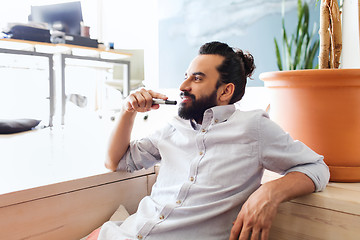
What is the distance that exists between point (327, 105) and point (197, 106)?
0.43 m

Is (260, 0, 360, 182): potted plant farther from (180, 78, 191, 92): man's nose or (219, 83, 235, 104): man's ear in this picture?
(180, 78, 191, 92): man's nose

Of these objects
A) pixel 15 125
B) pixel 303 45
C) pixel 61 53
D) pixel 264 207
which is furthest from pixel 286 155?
pixel 61 53

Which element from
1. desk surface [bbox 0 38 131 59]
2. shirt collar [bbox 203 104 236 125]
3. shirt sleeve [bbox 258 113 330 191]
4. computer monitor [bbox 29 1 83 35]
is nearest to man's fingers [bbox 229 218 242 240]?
shirt sleeve [bbox 258 113 330 191]

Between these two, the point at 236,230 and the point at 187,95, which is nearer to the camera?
the point at 236,230

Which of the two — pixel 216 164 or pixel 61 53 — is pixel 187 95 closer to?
pixel 216 164

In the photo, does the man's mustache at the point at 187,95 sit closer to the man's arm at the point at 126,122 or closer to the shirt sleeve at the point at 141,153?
the man's arm at the point at 126,122

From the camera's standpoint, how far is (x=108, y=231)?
3.15 ft

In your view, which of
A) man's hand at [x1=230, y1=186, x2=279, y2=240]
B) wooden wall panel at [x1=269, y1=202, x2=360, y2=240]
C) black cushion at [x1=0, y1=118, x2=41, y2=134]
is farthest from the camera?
black cushion at [x1=0, y1=118, x2=41, y2=134]

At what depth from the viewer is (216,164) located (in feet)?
2.98

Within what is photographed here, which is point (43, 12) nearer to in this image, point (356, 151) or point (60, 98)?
point (60, 98)

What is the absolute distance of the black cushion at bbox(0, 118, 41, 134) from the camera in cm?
262

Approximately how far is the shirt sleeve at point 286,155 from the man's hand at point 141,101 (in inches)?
13.7

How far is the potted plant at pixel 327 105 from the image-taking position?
0.98 m

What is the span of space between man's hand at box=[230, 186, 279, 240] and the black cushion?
249 centimetres
